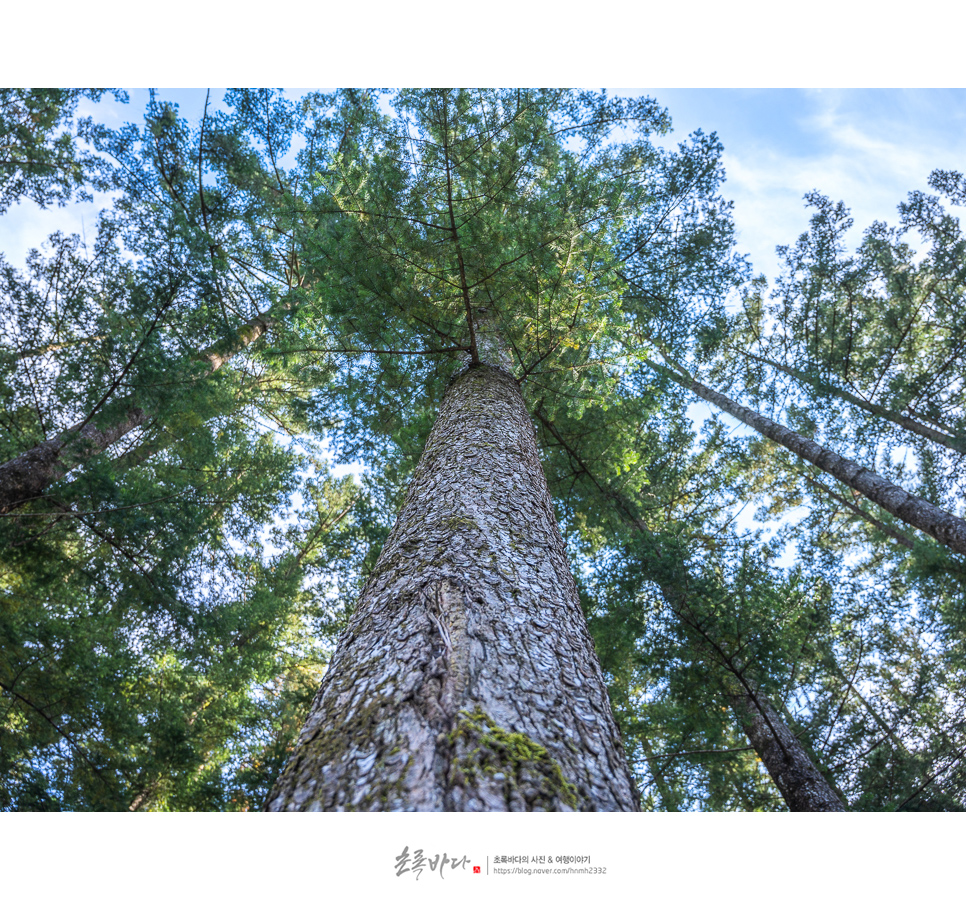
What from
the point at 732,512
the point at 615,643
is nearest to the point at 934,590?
the point at 732,512

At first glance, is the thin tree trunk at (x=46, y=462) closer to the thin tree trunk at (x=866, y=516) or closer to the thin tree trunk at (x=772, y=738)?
the thin tree trunk at (x=772, y=738)

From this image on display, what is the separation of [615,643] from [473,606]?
472 centimetres

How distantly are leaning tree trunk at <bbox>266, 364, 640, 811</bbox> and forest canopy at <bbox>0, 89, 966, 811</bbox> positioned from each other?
6 centimetres

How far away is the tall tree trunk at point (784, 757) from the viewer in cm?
437

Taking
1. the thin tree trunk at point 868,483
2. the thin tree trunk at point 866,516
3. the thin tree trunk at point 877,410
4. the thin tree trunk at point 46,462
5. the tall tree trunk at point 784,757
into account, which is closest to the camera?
the tall tree trunk at point 784,757

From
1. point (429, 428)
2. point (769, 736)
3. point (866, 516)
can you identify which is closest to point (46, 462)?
point (429, 428)

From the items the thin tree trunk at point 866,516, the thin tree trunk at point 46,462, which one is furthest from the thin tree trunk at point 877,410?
the thin tree trunk at point 46,462

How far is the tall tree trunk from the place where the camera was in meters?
4.37

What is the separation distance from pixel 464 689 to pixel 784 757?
4.93 metres

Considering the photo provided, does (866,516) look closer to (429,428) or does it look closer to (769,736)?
(769,736)

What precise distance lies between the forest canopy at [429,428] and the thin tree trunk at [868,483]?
0.18 feet

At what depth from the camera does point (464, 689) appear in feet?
4.53

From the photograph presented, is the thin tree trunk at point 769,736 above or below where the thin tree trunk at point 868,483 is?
below

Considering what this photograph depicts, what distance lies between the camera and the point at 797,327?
382 inches
